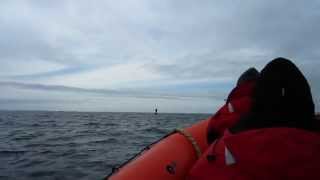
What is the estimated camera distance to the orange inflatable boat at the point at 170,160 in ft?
11.5

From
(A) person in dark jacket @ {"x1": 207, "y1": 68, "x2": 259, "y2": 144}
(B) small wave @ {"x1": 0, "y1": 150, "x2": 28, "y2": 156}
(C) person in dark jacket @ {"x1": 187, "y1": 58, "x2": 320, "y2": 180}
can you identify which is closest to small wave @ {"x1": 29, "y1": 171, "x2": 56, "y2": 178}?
(B) small wave @ {"x1": 0, "y1": 150, "x2": 28, "y2": 156}

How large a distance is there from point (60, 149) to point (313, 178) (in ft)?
42.7

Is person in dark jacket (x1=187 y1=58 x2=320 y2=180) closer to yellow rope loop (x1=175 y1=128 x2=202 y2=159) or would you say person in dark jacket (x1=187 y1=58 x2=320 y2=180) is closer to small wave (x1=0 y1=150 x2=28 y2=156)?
yellow rope loop (x1=175 y1=128 x2=202 y2=159)

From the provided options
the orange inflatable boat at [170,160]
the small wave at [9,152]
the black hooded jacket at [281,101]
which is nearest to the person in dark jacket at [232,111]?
the orange inflatable boat at [170,160]

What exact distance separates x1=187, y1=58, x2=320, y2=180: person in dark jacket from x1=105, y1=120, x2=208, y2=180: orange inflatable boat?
106 centimetres

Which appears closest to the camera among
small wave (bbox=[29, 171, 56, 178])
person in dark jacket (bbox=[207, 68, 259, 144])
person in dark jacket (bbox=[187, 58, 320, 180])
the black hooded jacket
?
person in dark jacket (bbox=[187, 58, 320, 180])

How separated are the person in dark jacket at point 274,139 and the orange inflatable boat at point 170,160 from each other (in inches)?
41.8

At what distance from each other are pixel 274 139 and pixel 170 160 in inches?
62.4

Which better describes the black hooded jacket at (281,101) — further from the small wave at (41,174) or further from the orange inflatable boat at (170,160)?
the small wave at (41,174)

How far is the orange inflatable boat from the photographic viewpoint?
3.52 meters

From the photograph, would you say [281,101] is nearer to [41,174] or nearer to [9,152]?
[41,174]

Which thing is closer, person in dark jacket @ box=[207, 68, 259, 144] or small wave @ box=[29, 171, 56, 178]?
person in dark jacket @ box=[207, 68, 259, 144]

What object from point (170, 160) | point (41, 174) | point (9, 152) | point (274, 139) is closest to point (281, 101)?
point (274, 139)

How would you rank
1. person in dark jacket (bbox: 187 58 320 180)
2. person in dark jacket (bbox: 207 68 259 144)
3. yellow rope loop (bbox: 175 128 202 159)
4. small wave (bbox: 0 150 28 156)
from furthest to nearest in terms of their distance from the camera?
small wave (bbox: 0 150 28 156) → yellow rope loop (bbox: 175 128 202 159) → person in dark jacket (bbox: 207 68 259 144) → person in dark jacket (bbox: 187 58 320 180)
